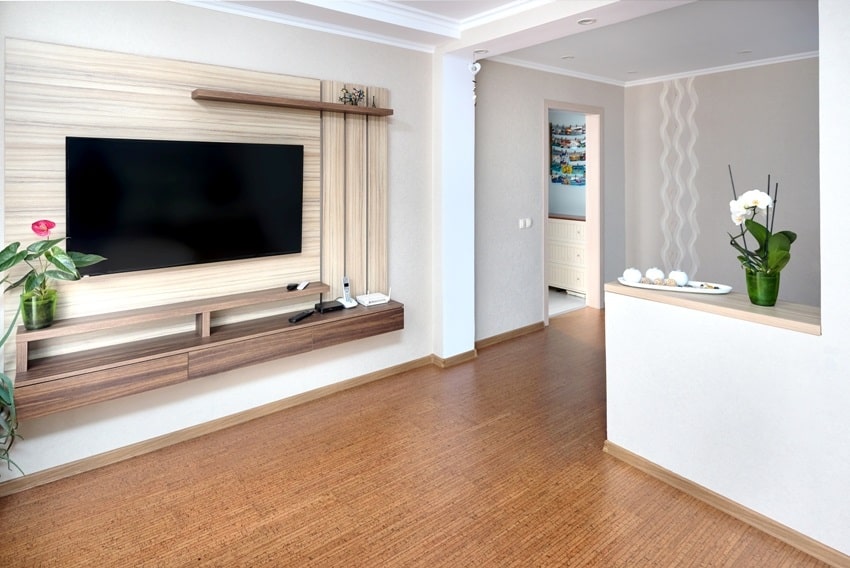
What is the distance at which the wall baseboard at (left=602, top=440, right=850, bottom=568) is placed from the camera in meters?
1.98

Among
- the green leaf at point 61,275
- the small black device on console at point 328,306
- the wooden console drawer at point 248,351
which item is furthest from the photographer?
the small black device on console at point 328,306

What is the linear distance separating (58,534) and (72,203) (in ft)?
5.04

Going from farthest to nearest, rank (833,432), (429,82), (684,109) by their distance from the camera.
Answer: (684,109)
(429,82)
(833,432)

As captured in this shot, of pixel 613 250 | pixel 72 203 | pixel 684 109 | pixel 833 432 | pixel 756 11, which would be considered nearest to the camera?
pixel 833 432

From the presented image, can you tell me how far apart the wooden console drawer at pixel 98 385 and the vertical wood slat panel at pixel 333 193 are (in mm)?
1179

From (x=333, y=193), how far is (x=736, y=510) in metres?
2.89

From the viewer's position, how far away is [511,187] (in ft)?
15.9

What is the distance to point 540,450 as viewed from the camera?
2861 mm

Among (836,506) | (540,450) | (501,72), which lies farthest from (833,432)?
(501,72)

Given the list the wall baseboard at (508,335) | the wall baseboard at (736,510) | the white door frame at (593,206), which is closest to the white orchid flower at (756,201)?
the wall baseboard at (736,510)

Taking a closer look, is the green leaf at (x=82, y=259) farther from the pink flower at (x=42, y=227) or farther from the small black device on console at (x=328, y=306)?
the small black device on console at (x=328, y=306)

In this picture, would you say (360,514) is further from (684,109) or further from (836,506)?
(684,109)

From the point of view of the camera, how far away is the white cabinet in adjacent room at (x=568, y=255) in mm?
6305

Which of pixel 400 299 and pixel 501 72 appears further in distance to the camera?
pixel 501 72
